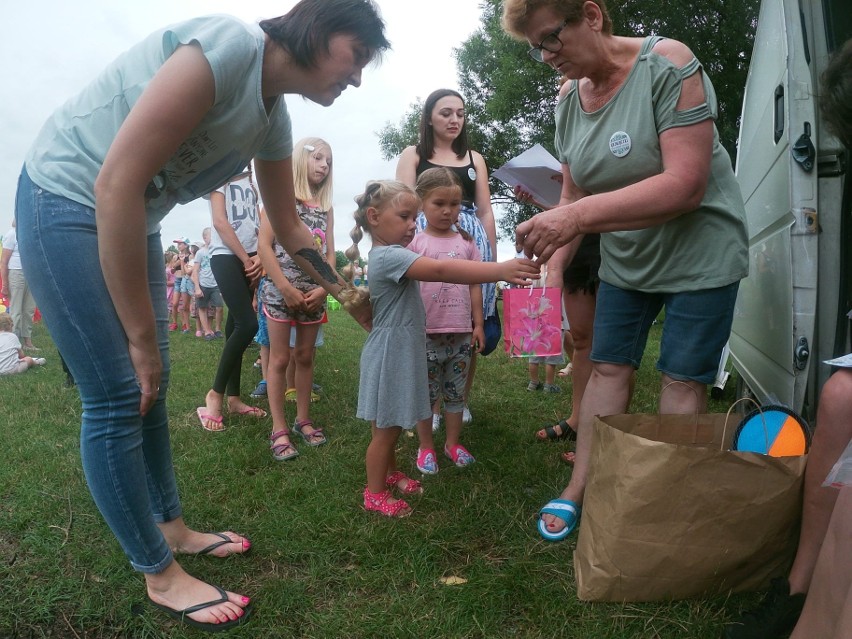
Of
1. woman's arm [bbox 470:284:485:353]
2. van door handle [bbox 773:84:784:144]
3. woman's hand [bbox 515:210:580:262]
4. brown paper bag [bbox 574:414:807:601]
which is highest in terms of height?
van door handle [bbox 773:84:784:144]

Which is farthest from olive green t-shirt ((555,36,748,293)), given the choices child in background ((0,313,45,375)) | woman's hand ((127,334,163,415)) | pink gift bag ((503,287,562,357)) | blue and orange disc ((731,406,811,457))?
child in background ((0,313,45,375))

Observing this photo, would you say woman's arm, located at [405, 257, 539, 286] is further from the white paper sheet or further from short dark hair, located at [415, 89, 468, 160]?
the white paper sheet

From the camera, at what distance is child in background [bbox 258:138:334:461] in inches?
125

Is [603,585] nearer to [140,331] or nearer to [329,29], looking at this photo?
[140,331]

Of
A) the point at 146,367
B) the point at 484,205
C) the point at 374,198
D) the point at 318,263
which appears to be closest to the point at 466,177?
the point at 484,205

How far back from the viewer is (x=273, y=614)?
1737mm

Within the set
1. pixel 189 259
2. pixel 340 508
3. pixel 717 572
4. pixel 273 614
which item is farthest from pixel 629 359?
pixel 189 259

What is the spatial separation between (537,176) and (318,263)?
1.84 metres

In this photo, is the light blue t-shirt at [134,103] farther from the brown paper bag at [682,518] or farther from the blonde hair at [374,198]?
the brown paper bag at [682,518]

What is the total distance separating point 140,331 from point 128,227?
0.28m

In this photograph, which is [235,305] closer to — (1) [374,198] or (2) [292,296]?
(2) [292,296]

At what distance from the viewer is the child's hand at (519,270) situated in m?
1.96

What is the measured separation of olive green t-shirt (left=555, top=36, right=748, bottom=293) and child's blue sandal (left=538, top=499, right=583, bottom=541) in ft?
2.74

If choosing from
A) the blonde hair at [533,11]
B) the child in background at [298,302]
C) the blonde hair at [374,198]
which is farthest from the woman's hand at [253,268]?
the blonde hair at [533,11]
